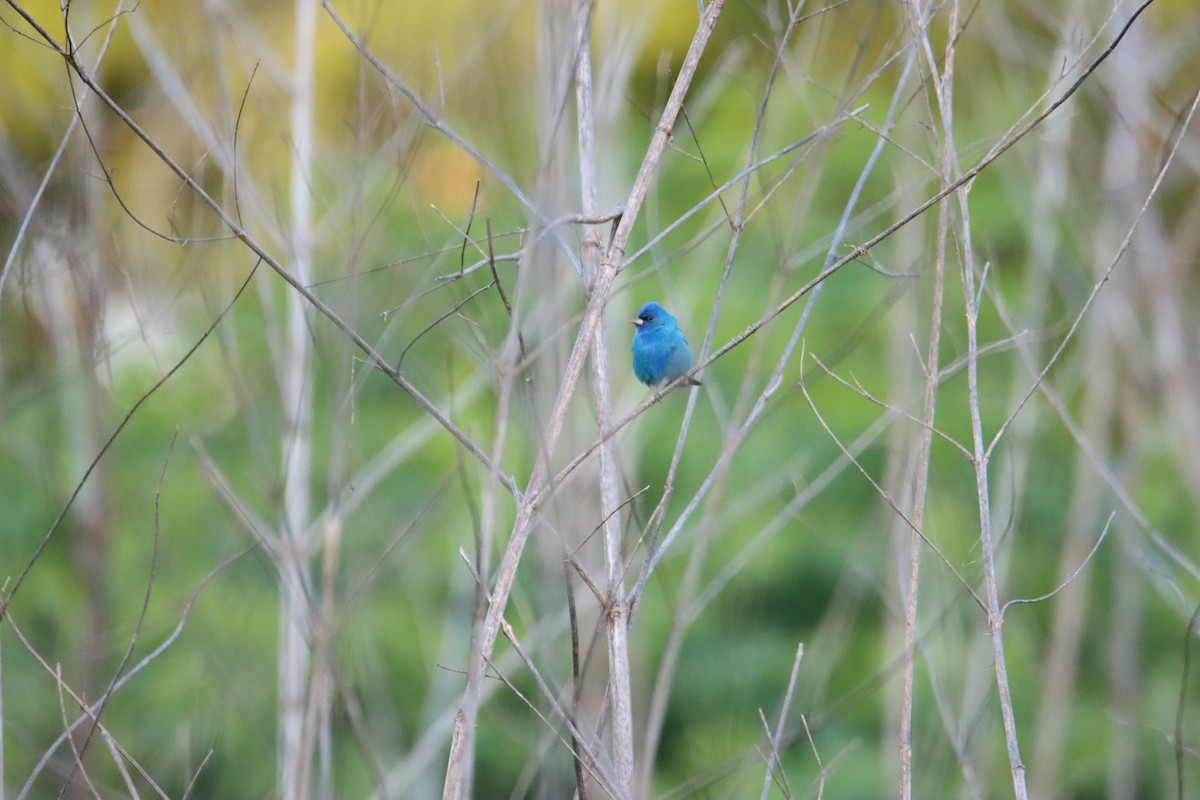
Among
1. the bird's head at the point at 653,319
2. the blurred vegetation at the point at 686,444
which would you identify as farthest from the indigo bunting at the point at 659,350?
the blurred vegetation at the point at 686,444

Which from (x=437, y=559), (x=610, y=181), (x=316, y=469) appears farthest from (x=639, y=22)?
(x=316, y=469)

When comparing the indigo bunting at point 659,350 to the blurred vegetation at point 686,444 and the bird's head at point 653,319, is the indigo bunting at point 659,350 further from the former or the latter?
the blurred vegetation at point 686,444

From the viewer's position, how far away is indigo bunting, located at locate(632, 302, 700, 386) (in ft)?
16.2

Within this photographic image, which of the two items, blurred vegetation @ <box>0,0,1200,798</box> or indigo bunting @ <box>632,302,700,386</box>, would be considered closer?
blurred vegetation @ <box>0,0,1200,798</box>

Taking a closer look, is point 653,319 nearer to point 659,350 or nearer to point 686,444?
point 659,350

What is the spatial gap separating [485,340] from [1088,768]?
18.1 feet

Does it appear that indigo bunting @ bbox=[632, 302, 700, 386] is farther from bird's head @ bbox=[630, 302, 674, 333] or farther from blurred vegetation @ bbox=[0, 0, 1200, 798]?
blurred vegetation @ bbox=[0, 0, 1200, 798]

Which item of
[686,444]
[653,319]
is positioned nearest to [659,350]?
[653,319]

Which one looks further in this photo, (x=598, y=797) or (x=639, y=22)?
(x=598, y=797)

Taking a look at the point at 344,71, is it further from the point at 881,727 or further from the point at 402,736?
the point at 881,727

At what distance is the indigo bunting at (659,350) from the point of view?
194 inches

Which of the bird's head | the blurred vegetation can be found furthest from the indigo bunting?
the blurred vegetation

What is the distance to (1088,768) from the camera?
629 centimetres

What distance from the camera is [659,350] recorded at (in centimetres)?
493
